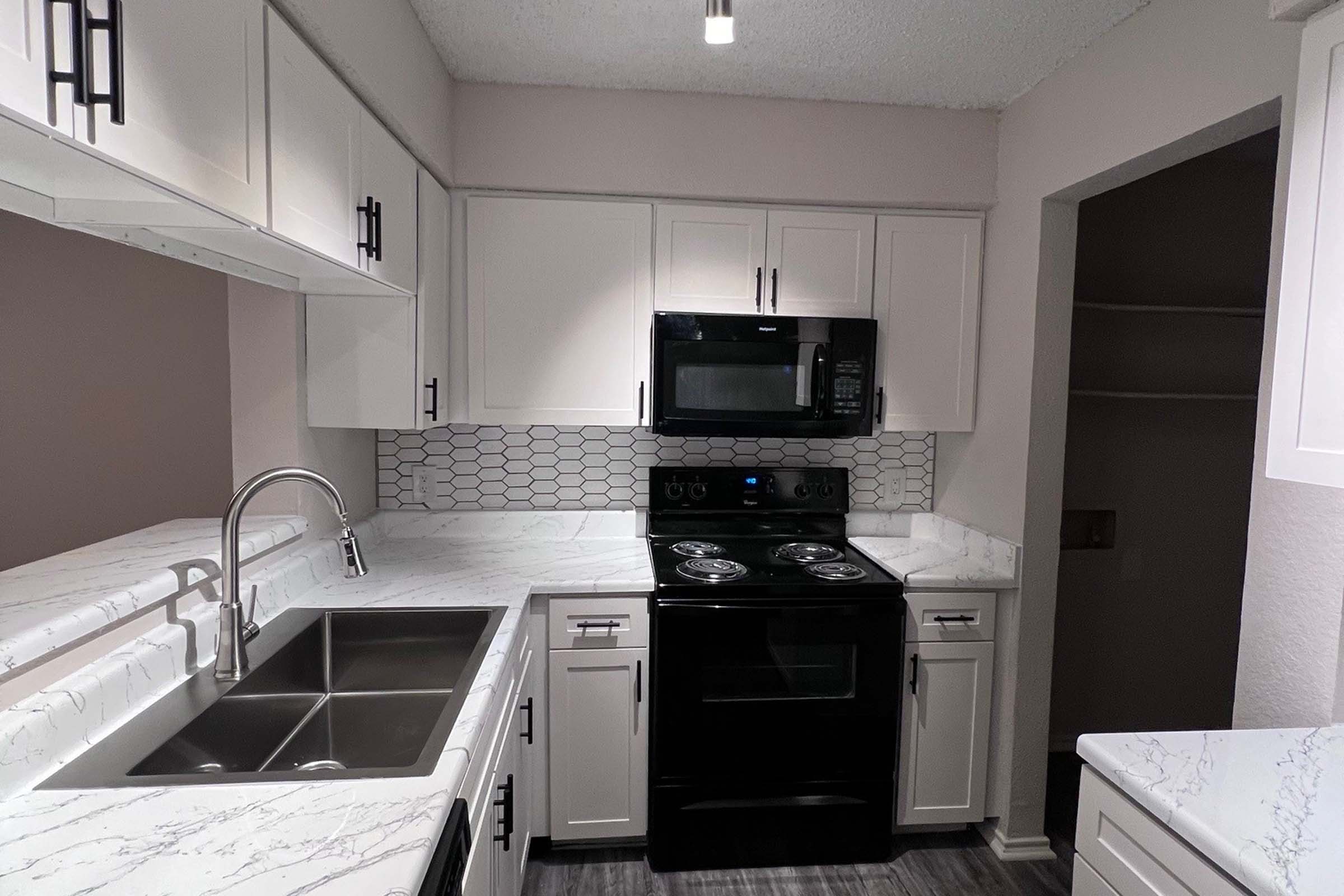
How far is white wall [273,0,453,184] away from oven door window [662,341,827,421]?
940 mm

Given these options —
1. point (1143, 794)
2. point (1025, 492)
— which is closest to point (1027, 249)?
point (1025, 492)

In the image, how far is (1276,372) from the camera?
3.74 feet

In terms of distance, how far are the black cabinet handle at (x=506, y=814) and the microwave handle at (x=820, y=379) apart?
57.6 inches

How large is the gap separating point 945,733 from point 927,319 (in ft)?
4.53

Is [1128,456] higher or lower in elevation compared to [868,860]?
higher

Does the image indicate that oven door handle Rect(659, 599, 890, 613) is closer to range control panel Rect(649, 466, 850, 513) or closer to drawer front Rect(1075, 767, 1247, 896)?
range control panel Rect(649, 466, 850, 513)

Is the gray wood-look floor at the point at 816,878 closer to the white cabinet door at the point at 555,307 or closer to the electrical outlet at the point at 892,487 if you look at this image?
the electrical outlet at the point at 892,487

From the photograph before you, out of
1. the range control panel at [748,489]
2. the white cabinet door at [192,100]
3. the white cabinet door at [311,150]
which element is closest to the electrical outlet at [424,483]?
the range control panel at [748,489]

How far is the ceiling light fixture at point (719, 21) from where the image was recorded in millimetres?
1555

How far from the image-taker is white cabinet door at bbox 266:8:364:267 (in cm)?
124

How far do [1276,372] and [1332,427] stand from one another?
5.2 inches

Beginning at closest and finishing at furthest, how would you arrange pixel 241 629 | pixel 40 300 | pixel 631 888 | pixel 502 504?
pixel 241 629 → pixel 631 888 → pixel 40 300 → pixel 502 504

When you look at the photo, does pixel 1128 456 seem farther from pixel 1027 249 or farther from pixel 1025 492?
pixel 1027 249

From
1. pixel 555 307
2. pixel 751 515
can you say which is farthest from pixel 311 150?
pixel 751 515
